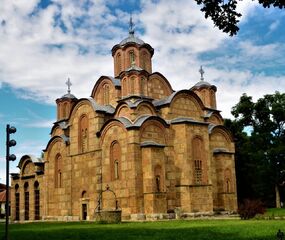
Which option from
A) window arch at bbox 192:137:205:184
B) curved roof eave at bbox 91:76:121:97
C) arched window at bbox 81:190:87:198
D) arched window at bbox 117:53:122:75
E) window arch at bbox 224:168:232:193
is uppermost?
arched window at bbox 117:53:122:75

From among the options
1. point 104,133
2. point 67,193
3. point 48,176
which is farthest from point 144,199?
point 48,176

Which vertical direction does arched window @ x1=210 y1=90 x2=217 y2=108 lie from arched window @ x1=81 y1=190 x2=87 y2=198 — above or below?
above

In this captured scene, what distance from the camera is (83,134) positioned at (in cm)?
3466

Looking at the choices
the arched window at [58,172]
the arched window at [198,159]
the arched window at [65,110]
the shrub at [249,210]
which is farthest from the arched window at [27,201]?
the shrub at [249,210]

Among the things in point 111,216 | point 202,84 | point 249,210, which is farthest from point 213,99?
point 111,216

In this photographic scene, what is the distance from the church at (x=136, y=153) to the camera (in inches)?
1174

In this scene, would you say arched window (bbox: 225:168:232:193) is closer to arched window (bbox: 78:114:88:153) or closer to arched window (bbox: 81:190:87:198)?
arched window (bbox: 81:190:87:198)

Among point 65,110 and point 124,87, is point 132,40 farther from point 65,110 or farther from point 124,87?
point 65,110

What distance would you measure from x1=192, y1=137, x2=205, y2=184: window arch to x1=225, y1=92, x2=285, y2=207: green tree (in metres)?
11.1

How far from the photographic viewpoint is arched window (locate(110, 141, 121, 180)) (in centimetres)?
3093

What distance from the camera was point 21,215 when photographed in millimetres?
40625

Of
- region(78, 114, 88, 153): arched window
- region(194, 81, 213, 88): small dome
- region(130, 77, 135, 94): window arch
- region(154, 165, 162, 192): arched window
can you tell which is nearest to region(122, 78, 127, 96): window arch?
region(130, 77, 135, 94): window arch

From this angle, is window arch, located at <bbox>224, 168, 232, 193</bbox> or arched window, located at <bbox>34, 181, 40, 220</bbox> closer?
window arch, located at <bbox>224, 168, 232, 193</bbox>

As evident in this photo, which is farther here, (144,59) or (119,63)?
(119,63)
